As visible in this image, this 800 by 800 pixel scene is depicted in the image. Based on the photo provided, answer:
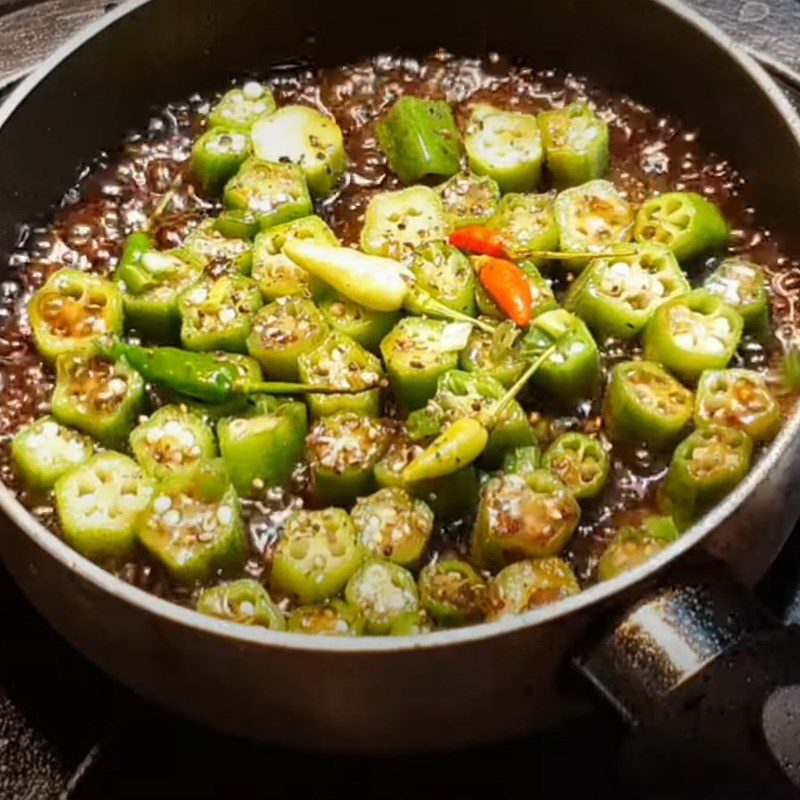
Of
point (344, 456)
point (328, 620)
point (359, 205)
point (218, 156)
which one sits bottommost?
point (328, 620)

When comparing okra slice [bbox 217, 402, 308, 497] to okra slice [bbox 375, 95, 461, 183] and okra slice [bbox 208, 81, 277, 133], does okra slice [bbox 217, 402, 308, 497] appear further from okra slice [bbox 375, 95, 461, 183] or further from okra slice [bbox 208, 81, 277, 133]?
okra slice [bbox 208, 81, 277, 133]

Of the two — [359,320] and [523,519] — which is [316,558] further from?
[359,320]

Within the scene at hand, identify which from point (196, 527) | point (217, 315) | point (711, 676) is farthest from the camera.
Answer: point (217, 315)

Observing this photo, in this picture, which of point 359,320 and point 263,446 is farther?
point 359,320

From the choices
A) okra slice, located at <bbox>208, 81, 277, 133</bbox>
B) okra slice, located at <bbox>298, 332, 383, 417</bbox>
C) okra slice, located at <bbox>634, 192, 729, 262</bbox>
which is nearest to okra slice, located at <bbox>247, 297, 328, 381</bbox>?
okra slice, located at <bbox>298, 332, 383, 417</bbox>

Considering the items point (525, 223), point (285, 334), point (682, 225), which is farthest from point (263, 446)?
point (682, 225)

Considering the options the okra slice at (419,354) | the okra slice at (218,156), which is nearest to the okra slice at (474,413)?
the okra slice at (419,354)

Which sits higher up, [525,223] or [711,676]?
[525,223]
